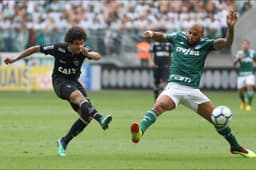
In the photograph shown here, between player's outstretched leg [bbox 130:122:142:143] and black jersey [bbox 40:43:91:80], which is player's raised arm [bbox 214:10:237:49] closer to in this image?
player's outstretched leg [bbox 130:122:142:143]

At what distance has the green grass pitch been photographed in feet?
39.5

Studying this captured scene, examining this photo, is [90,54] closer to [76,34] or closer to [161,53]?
[76,34]

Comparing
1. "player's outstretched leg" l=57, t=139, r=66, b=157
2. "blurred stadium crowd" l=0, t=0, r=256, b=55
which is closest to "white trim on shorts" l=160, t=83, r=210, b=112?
"player's outstretched leg" l=57, t=139, r=66, b=157

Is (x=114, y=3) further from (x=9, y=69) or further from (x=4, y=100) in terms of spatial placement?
(x=4, y=100)

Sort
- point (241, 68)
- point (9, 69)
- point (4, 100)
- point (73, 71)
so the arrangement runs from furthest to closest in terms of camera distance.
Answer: point (9, 69), point (4, 100), point (241, 68), point (73, 71)

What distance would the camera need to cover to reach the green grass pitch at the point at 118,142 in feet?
39.5

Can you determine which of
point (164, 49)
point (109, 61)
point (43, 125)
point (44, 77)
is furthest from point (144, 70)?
point (43, 125)

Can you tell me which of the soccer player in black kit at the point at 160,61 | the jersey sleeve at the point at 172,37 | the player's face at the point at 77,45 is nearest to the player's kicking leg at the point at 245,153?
the jersey sleeve at the point at 172,37

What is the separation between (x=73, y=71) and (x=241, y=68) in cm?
1441

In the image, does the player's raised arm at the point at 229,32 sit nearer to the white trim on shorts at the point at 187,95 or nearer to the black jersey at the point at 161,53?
the white trim on shorts at the point at 187,95

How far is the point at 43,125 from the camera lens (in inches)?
747

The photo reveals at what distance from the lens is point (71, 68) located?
13164mm

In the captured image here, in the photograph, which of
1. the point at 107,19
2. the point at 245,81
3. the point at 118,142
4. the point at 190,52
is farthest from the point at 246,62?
the point at 190,52

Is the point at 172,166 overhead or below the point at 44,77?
overhead
